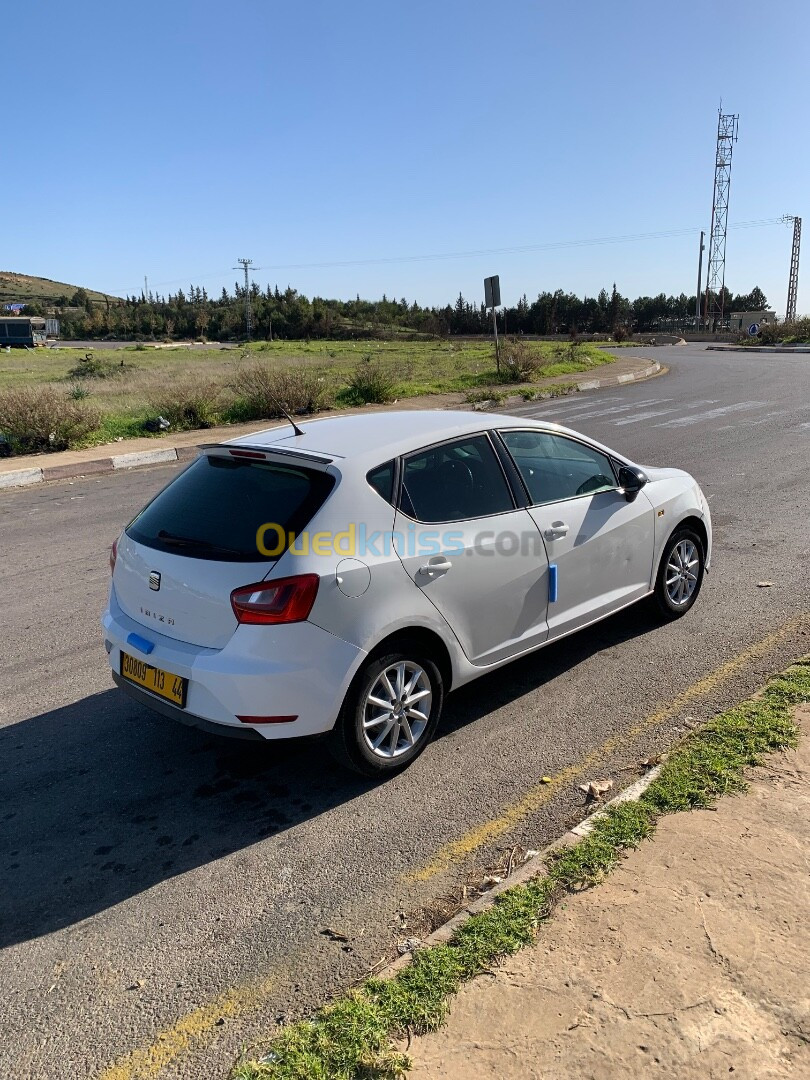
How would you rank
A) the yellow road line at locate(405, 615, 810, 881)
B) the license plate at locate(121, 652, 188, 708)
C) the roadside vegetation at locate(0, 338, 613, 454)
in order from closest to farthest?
the yellow road line at locate(405, 615, 810, 881), the license plate at locate(121, 652, 188, 708), the roadside vegetation at locate(0, 338, 613, 454)

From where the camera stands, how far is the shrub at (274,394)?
17.6m

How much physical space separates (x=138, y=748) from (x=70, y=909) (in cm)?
121

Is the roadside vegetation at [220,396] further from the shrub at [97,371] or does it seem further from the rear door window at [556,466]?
the shrub at [97,371]

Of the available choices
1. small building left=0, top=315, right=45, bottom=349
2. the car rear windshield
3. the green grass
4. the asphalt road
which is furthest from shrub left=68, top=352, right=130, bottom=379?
small building left=0, top=315, right=45, bottom=349

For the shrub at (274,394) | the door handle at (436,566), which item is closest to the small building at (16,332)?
the shrub at (274,394)

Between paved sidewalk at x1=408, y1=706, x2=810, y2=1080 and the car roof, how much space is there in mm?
2146

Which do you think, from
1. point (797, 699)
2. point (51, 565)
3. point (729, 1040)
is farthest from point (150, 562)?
point (51, 565)

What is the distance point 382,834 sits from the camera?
350 centimetres

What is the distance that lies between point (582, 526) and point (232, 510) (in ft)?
6.76

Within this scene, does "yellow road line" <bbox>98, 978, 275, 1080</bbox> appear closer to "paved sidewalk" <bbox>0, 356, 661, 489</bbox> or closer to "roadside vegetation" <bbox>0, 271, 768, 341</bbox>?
"paved sidewalk" <bbox>0, 356, 661, 489</bbox>

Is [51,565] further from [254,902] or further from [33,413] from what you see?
[33,413]

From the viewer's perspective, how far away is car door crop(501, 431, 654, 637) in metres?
4.61

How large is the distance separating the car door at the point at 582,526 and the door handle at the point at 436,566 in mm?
760

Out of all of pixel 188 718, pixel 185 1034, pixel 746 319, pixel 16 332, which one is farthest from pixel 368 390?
pixel 16 332
